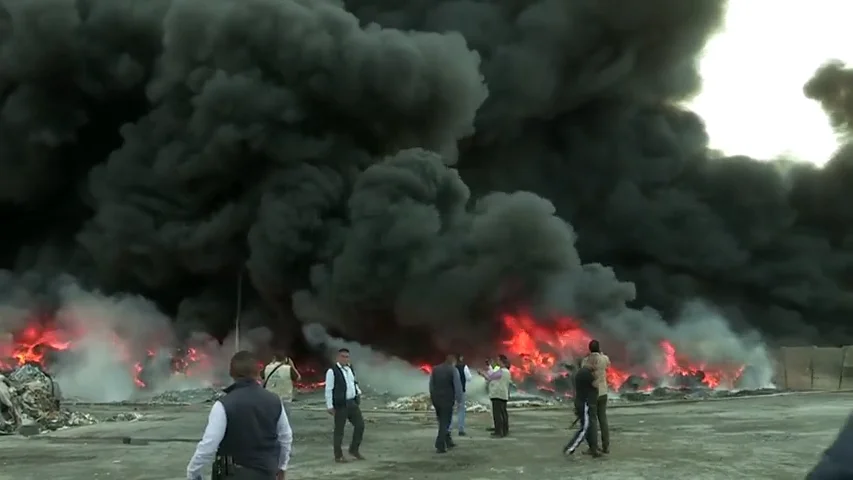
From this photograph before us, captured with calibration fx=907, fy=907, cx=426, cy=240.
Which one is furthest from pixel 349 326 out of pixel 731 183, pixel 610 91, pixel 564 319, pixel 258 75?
pixel 731 183

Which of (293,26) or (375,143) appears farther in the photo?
(375,143)

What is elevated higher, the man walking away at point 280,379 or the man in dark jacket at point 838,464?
the man walking away at point 280,379

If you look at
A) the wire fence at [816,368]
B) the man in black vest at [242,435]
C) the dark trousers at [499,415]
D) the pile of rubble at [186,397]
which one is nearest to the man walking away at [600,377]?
the dark trousers at [499,415]

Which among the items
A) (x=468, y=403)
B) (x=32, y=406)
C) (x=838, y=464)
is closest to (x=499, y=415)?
(x=468, y=403)

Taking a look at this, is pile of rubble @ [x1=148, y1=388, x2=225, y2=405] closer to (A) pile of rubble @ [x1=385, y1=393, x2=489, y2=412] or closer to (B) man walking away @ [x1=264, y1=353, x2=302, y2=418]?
(A) pile of rubble @ [x1=385, y1=393, x2=489, y2=412]

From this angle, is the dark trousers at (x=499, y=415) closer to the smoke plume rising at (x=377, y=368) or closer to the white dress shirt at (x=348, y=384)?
the white dress shirt at (x=348, y=384)

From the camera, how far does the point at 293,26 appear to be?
3572cm

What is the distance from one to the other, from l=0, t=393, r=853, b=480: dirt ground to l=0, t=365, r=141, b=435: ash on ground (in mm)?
717

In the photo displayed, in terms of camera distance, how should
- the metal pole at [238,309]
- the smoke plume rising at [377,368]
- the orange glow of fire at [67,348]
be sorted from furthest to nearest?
the metal pole at [238,309], the orange glow of fire at [67,348], the smoke plume rising at [377,368]

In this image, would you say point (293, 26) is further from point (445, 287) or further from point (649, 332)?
point (649, 332)

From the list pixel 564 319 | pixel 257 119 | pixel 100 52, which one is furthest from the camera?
pixel 100 52

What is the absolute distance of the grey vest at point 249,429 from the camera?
16.2ft

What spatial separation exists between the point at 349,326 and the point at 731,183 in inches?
876

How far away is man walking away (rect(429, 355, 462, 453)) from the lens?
43.4 ft
